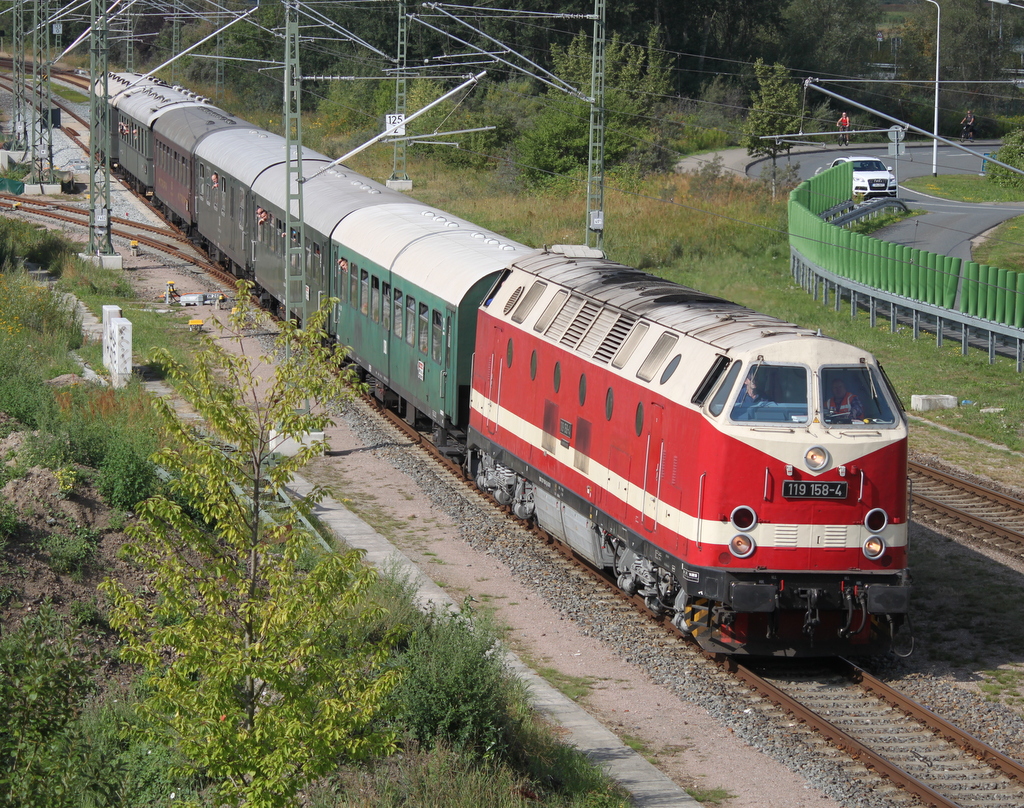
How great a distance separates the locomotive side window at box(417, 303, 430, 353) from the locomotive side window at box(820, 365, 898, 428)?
9.33 meters

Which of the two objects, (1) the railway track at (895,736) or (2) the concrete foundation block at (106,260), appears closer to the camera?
(1) the railway track at (895,736)

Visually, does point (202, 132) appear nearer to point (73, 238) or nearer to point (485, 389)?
point (73, 238)

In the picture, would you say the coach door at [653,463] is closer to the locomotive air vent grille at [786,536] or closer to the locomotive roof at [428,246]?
the locomotive air vent grille at [786,536]

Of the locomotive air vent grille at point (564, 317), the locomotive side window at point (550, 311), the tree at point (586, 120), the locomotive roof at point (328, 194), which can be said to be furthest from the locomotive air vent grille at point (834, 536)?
the tree at point (586, 120)

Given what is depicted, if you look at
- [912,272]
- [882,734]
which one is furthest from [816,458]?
[912,272]

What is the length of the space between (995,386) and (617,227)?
20527 mm

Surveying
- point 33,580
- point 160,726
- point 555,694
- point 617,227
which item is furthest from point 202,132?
point 160,726

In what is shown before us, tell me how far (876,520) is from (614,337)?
12.6 feet

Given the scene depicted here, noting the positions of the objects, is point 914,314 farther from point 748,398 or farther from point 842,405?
point 748,398

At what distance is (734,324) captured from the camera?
13875 millimetres

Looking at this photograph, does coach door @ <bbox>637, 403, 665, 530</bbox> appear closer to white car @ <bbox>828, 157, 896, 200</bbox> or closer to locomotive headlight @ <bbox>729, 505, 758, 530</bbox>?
locomotive headlight @ <bbox>729, 505, 758, 530</bbox>

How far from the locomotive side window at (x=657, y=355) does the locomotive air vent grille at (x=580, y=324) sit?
1749 millimetres

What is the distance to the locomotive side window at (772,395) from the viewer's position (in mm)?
12875

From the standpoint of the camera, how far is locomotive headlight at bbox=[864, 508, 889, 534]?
1302 centimetres
